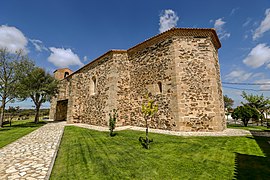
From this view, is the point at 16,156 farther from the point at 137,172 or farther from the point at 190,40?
the point at 190,40

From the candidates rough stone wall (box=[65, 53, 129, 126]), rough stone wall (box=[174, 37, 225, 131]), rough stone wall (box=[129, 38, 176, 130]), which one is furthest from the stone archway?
rough stone wall (box=[174, 37, 225, 131])

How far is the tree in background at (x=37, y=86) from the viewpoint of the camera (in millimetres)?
16120

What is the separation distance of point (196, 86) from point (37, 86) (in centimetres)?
1832

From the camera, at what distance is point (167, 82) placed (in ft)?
34.8

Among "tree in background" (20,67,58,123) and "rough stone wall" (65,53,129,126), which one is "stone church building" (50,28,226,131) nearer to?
"rough stone wall" (65,53,129,126)

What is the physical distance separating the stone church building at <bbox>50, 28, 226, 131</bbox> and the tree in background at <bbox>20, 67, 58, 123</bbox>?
6579mm

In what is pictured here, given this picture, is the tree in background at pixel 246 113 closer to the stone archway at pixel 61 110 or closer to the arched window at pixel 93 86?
the arched window at pixel 93 86

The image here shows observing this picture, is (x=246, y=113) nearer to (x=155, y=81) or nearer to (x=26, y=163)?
(x=155, y=81)

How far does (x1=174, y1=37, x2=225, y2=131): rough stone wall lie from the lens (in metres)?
9.49

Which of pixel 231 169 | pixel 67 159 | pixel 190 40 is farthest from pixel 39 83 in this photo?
pixel 231 169

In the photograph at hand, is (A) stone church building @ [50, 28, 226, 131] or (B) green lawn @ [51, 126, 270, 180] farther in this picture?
(A) stone church building @ [50, 28, 226, 131]

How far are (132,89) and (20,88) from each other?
1168 cm

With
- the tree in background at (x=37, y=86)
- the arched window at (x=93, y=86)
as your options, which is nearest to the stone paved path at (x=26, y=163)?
the arched window at (x=93, y=86)

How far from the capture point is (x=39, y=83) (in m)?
18.1
